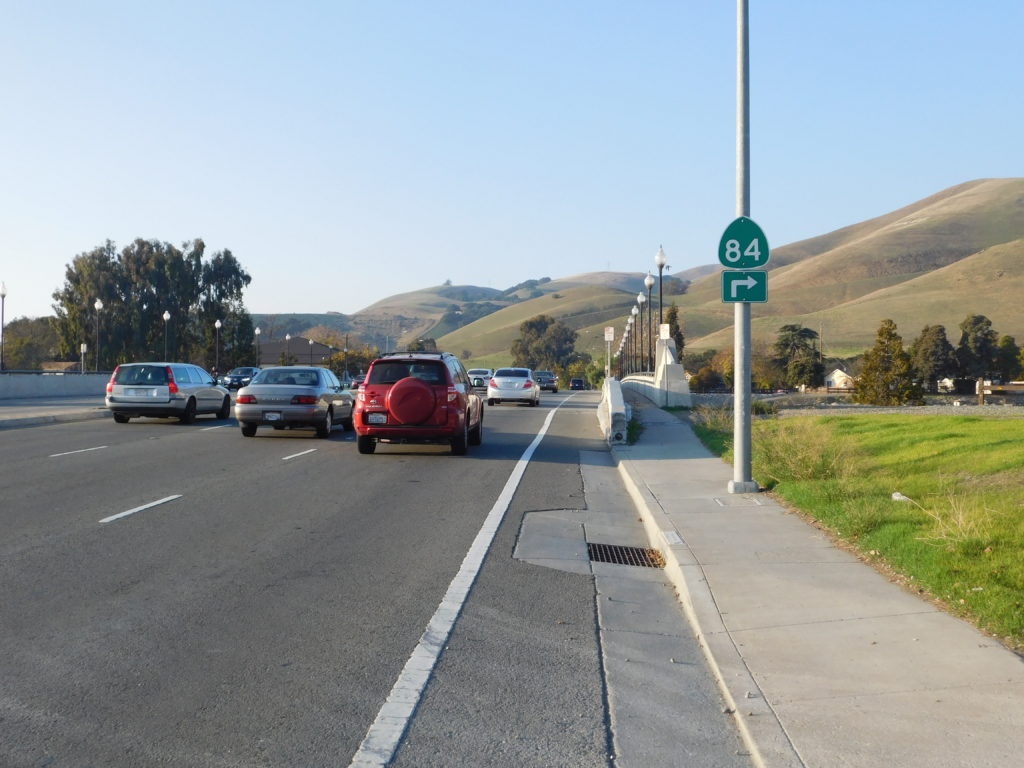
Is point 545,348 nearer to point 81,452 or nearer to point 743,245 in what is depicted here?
point 81,452

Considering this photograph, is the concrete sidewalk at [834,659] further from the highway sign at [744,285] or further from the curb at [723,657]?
the highway sign at [744,285]

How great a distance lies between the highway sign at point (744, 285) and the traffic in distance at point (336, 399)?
6883 mm

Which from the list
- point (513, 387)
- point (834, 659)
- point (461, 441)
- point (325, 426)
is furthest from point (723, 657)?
point (513, 387)

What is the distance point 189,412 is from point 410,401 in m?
11.5

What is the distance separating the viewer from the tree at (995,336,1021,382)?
283 ft

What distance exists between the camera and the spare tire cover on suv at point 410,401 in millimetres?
18094

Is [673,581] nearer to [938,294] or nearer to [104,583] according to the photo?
[104,583]

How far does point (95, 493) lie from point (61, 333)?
8925 centimetres

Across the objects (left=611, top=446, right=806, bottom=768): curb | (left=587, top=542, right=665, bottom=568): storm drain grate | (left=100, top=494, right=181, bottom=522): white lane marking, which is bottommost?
(left=587, top=542, right=665, bottom=568): storm drain grate

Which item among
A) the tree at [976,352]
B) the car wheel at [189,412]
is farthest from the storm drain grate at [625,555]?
the tree at [976,352]

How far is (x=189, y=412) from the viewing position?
27.5 meters

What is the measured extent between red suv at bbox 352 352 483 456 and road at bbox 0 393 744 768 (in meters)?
4.11

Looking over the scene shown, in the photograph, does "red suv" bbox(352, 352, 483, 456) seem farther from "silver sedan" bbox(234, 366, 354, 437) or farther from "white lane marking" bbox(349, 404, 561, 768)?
"white lane marking" bbox(349, 404, 561, 768)

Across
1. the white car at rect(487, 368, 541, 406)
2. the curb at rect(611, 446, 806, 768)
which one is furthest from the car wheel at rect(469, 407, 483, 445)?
the white car at rect(487, 368, 541, 406)
